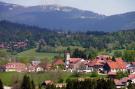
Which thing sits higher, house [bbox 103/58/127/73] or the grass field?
the grass field

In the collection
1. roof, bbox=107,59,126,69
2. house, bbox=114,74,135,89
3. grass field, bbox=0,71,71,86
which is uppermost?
house, bbox=114,74,135,89

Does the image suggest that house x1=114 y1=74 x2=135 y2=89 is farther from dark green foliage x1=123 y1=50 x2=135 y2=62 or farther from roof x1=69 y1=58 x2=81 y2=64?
roof x1=69 y1=58 x2=81 y2=64

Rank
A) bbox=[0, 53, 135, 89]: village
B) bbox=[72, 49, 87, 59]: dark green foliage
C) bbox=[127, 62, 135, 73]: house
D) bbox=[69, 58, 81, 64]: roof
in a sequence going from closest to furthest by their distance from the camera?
bbox=[127, 62, 135, 73]: house
bbox=[0, 53, 135, 89]: village
bbox=[69, 58, 81, 64]: roof
bbox=[72, 49, 87, 59]: dark green foliage

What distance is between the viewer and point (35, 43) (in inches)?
5891

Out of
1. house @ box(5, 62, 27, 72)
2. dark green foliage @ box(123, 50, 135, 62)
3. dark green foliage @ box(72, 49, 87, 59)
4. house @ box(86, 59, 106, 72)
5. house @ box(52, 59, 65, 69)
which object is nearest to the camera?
house @ box(52, 59, 65, 69)

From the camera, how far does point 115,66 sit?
81.5 m

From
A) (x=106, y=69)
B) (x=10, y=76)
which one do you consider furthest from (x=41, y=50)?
(x=10, y=76)

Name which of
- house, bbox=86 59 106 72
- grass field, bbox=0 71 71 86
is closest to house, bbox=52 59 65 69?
house, bbox=86 59 106 72

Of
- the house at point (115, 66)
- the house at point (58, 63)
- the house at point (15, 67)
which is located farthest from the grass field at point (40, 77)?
the house at point (115, 66)

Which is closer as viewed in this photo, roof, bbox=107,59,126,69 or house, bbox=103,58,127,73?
house, bbox=103,58,127,73

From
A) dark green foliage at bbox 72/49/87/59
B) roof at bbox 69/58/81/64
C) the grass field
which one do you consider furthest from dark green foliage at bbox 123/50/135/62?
the grass field

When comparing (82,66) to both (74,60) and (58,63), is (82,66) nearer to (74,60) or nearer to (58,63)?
(58,63)

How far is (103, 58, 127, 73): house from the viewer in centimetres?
8012

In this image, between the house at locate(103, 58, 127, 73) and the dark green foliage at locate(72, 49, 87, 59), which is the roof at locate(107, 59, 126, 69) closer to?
the house at locate(103, 58, 127, 73)
